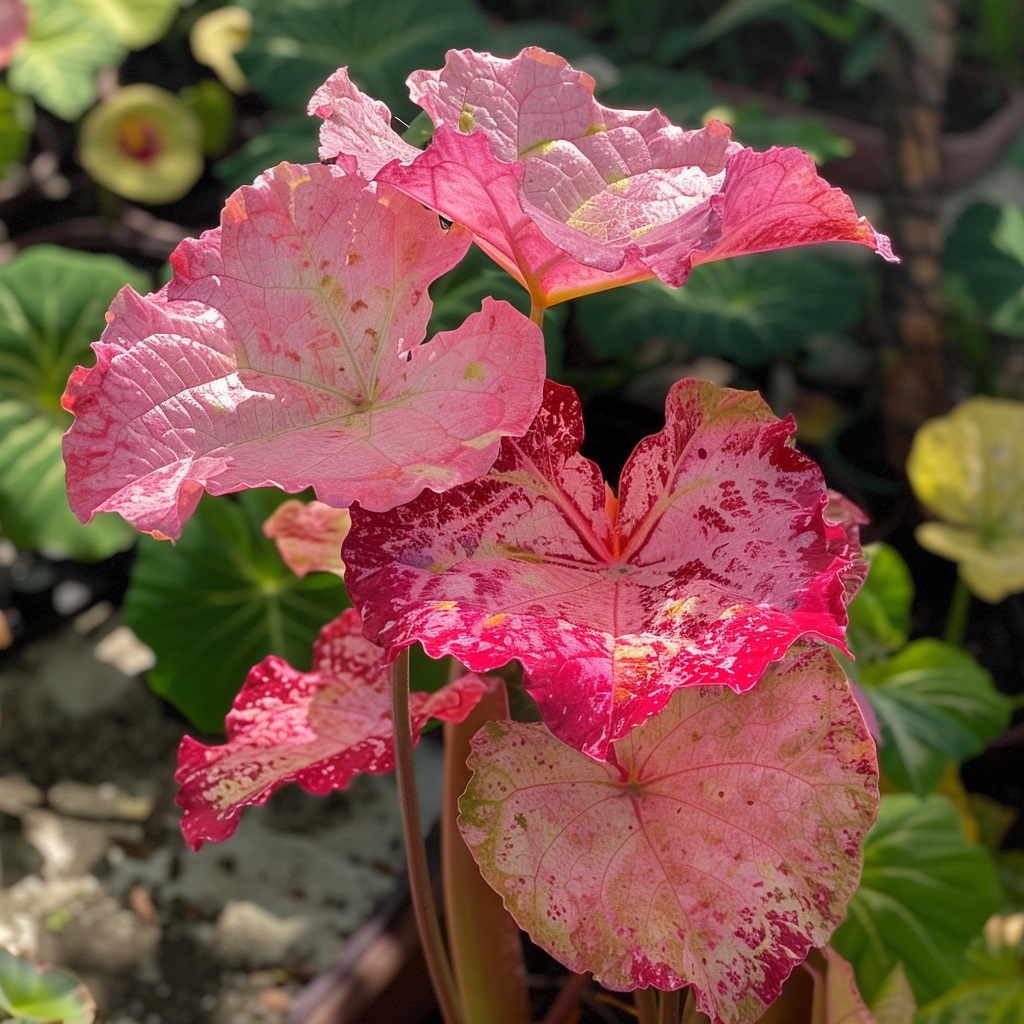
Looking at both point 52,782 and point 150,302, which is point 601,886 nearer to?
point 150,302

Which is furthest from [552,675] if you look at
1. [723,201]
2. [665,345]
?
[665,345]

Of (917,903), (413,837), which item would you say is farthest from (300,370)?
(917,903)

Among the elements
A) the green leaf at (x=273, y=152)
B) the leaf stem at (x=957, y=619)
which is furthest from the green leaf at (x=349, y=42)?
the leaf stem at (x=957, y=619)

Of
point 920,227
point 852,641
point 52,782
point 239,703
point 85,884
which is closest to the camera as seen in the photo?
point 239,703

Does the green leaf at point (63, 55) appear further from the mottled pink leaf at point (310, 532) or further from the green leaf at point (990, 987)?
the green leaf at point (990, 987)

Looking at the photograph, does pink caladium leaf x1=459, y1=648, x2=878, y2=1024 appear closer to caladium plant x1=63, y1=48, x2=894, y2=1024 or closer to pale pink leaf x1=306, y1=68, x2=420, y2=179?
caladium plant x1=63, y1=48, x2=894, y2=1024

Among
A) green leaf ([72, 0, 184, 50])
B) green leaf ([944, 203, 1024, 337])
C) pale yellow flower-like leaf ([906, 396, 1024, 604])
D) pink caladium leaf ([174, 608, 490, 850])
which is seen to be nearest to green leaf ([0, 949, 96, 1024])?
pink caladium leaf ([174, 608, 490, 850])

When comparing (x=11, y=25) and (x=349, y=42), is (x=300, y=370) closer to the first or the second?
(x=11, y=25)
